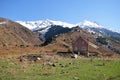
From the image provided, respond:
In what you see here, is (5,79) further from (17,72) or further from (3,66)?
(3,66)

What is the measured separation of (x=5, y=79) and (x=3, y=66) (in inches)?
400

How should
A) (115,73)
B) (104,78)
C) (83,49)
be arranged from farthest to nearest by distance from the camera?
(83,49) → (115,73) → (104,78)

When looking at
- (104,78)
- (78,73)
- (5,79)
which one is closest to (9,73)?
(5,79)

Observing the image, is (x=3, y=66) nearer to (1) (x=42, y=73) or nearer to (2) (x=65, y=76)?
(1) (x=42, y=73)

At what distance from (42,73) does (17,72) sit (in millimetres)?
3437

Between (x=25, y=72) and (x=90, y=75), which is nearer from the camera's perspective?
(x=90, y=75)

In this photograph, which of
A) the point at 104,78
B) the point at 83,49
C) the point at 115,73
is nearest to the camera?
the point at 104,78

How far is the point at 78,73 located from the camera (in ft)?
120

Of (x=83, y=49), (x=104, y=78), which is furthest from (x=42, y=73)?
(x=83, y=49)

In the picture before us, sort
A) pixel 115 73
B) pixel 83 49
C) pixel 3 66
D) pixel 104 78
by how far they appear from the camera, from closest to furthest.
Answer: pixel 104 78
pixel 115 73
pixel 3 66
pixel 83 49

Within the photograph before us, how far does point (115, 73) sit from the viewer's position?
1430 inches

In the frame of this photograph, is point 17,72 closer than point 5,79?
No

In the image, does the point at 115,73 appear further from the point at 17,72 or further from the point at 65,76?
the point at 17,72

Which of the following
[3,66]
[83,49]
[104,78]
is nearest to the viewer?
[104,78]
